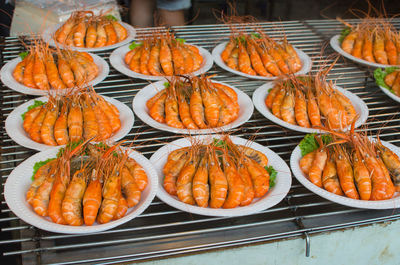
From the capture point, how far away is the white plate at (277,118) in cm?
278

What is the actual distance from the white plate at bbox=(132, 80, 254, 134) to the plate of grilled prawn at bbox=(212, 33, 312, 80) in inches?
14.6

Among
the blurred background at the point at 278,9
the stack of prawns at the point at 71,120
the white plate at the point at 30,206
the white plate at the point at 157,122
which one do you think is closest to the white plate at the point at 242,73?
the white plate at the point at 157,122

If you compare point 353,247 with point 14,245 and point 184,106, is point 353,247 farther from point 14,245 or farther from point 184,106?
point 14,245

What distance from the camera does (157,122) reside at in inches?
109

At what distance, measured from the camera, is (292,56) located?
142 inches

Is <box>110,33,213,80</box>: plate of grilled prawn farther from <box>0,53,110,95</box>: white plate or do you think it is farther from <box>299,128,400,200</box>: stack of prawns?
<box>299,128,400,200</box>: stack of prawns

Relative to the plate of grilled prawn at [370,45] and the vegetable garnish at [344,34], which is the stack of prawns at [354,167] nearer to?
the plate of grilled prawn at [370,45]

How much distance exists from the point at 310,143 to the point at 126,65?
1722 mm

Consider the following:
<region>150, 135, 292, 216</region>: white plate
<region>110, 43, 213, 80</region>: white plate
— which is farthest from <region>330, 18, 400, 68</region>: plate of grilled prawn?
<region>150, 135, 292, 216</region>: white plate

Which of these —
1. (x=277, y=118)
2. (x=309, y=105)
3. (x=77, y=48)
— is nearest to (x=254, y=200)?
(x=277, y=118)

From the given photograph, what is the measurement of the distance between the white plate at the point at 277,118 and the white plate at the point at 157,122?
0.25ft

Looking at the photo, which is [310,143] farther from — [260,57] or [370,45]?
[370,45]

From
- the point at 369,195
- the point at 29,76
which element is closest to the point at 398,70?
the point at 369,195

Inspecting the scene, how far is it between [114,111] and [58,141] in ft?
1.46
